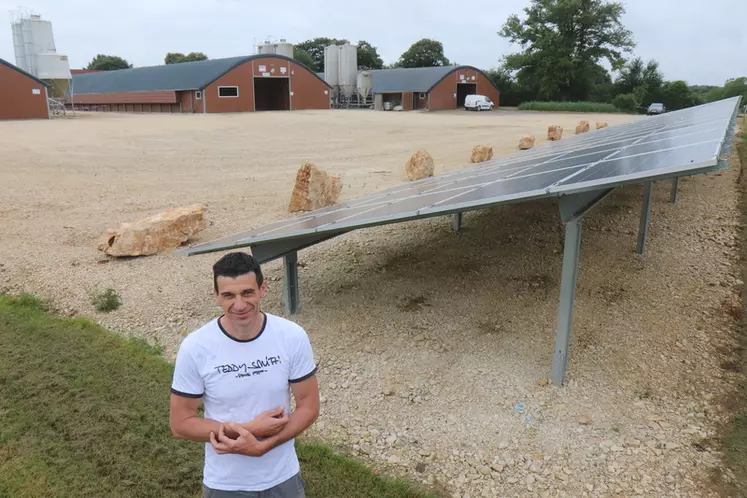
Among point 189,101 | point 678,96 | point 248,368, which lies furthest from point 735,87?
point 248,368

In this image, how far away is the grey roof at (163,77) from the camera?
4884cm

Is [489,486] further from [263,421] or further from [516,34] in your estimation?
[516,34]

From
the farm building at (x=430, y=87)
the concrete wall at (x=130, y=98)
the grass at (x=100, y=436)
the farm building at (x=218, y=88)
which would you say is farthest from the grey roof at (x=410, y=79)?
the grass at (x=100, y=436)

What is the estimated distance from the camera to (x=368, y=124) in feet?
131

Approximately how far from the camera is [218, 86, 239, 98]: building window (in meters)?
48.1

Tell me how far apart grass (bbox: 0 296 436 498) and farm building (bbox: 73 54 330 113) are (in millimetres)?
43903

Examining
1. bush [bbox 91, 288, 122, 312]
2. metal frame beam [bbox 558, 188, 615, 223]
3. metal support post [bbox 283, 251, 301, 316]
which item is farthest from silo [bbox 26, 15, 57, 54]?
metal frame beam [bbox 558, 188, 615, 223]

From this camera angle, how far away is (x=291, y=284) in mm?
8188

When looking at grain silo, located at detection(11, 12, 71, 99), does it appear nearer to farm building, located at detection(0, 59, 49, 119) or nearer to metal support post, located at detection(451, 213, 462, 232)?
farm building, located at detection(0, 59, 49, 119)

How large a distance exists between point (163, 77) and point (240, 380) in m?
57.0

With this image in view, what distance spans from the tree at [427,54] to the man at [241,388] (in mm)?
101820

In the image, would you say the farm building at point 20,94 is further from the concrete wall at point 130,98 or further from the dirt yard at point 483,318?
the dirt yard at point 483,318

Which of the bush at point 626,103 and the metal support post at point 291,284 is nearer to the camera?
the metal support post at point 291,284

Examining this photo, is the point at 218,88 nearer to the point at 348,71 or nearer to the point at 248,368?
the point at 348,71
